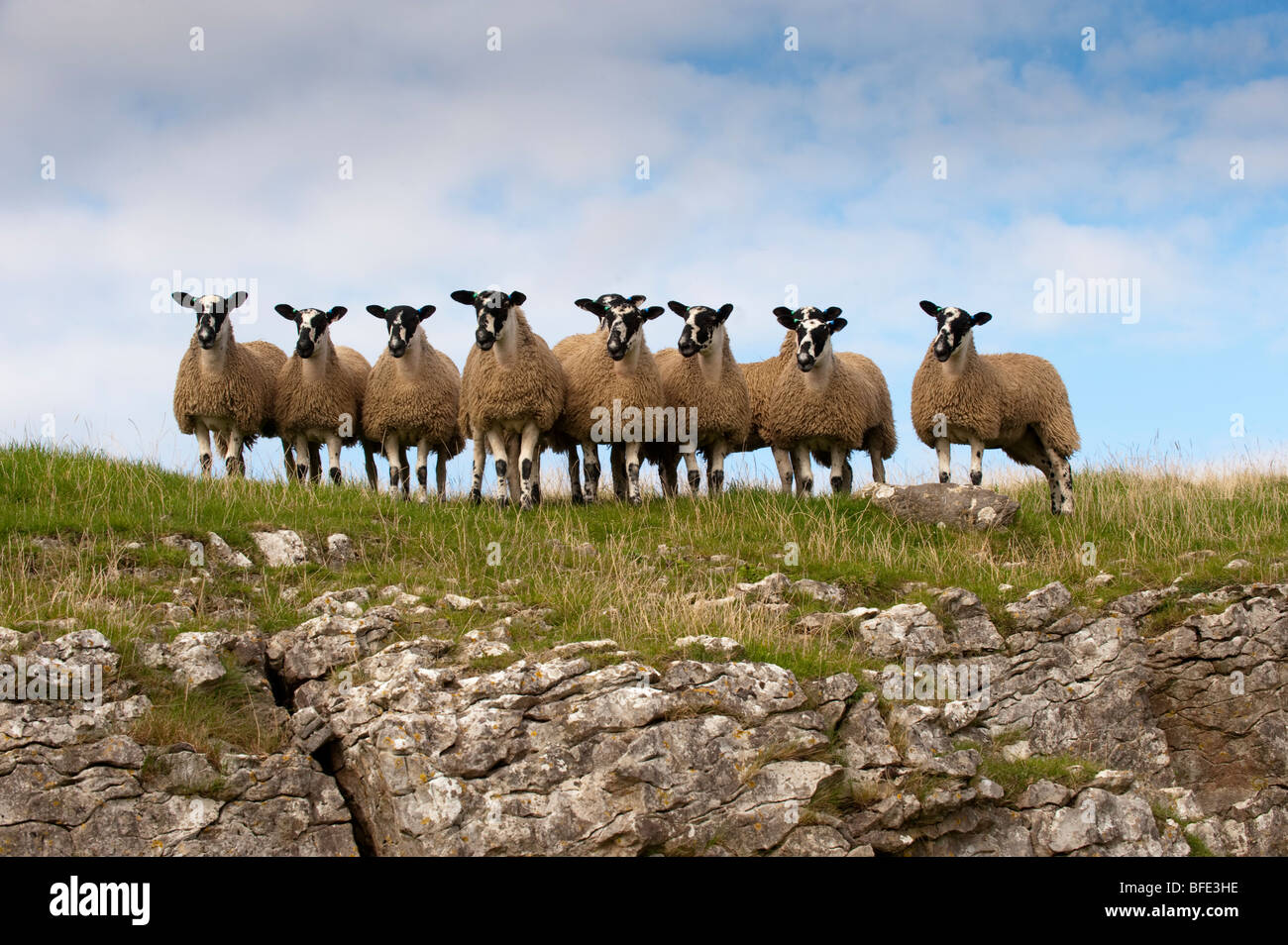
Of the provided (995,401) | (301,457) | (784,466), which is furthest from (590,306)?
(995,401)

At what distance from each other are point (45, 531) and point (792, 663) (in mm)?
8409

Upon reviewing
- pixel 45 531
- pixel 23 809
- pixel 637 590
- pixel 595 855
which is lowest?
pixel 595 855

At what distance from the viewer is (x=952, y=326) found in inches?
779

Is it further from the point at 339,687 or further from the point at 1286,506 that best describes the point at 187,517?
the point at 1286,506

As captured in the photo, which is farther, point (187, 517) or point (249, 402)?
point (249, 402)

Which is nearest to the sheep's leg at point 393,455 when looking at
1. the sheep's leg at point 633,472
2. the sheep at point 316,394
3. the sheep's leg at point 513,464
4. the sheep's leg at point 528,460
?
the sheep at point 316,394

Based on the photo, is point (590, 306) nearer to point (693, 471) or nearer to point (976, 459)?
point (693, 471)

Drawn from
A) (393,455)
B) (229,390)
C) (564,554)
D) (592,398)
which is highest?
(229,390)

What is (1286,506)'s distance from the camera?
19.3 meters

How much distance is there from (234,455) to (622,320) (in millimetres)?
6860

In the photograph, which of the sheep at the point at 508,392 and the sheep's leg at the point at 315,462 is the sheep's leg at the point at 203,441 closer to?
the sheep's leg at the point at 315,462

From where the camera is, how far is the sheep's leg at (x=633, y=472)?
1820 cm
